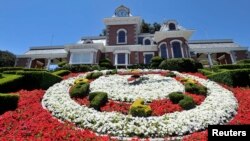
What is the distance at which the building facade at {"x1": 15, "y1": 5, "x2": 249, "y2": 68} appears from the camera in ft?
120

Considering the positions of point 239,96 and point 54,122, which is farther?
point 239,96

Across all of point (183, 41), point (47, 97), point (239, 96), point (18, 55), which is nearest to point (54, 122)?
point (47, 97)

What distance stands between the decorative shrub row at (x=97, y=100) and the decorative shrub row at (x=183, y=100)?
3979 mm

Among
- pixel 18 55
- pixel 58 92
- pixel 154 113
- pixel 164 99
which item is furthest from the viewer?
pixel 18 55

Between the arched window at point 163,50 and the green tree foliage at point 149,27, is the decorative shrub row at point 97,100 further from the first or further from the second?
the green tree foliage at point 149,27

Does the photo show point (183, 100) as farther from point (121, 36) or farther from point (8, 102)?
point (121, 36)

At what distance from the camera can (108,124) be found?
42.7ft

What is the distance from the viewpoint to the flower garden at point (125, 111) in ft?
40.3

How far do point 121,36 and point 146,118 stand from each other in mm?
29907

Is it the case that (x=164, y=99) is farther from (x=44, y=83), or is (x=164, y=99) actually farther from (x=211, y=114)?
(x=44, y=83)

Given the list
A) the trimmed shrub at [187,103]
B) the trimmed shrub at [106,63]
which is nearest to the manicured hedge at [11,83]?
the trimmed shrub at [187,103]

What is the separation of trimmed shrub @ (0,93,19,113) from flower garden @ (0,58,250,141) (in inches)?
2.4

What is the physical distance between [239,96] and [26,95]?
44.1 ft

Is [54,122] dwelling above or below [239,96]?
below
